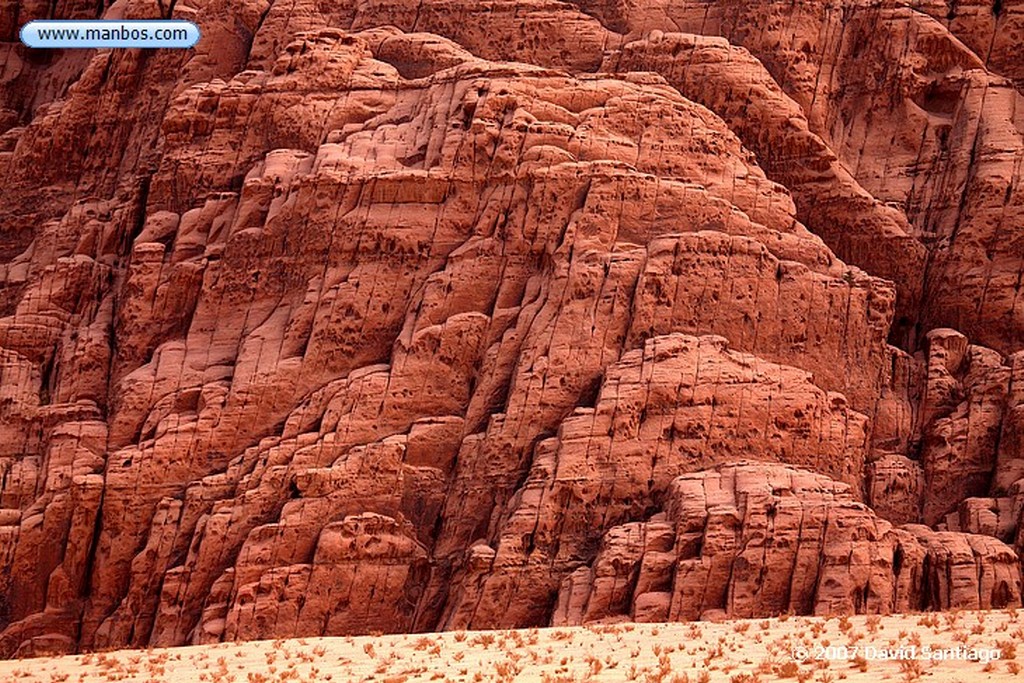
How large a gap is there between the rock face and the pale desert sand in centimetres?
317

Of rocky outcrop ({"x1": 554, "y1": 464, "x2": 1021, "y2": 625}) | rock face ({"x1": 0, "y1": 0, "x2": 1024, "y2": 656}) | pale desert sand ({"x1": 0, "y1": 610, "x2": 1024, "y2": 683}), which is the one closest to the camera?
pale desert sand ({"x1": 0, "y1": 610, "x2": 1024, "y2": 683})

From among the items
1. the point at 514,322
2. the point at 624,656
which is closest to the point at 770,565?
the point at 624,656

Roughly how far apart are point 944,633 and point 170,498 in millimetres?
15610

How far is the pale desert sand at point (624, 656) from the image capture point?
79.3 feet

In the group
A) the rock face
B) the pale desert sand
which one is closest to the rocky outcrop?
the rock face

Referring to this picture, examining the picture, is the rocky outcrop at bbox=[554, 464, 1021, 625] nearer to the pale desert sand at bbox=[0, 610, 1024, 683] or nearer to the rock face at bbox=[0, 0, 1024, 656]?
the rock face at bbox=[0, 0, 1024, 656]

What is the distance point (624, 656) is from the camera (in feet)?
88.2

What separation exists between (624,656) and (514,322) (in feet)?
36.3

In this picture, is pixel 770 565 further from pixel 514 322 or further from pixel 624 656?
pixel 514 322

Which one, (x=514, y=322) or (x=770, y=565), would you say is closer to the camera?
(x=770, y=565)

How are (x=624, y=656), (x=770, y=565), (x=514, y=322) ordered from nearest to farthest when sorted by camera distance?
(x=624, y=656) < (x=770, y=565) < (x=514, y=322)

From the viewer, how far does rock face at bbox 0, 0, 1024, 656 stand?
3425 centimetres

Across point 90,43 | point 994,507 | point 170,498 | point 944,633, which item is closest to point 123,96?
point 90,43

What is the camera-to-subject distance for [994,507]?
117 feet
